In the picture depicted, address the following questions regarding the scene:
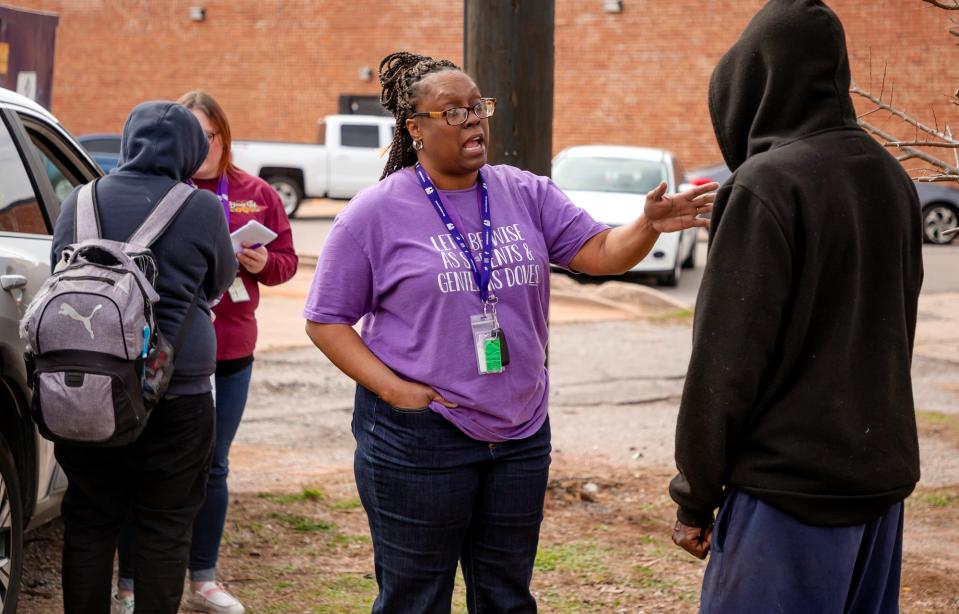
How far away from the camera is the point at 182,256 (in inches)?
141

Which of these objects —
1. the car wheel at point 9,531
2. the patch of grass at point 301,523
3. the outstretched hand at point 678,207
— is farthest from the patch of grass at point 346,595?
the outstretched hand at point 678,207

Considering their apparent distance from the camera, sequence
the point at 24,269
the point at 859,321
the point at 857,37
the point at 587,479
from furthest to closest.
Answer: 1. the point at 857,37
2. the point at 587,479
3. the point at 24,269
4. the point at 859,321

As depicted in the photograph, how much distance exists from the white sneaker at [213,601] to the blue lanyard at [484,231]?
2043mm

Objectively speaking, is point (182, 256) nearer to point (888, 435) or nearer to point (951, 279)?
point (888, 435)

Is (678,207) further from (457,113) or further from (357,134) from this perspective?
(357,134)

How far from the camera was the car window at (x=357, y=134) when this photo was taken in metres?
24.8

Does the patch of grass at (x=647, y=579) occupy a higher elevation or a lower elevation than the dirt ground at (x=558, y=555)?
higher

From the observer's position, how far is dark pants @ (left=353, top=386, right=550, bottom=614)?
3076mm

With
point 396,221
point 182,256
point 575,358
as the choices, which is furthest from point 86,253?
point 575,358

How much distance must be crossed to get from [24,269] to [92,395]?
35.4 inches

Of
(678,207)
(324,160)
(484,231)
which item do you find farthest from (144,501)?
(324,160)

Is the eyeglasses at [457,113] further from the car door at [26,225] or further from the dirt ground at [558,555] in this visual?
the dirt ground at [558,555]

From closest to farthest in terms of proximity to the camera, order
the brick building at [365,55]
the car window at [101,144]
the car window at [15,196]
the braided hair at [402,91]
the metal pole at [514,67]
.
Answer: the braided hair at [402,91] < the car window at [15,196] < the metal pole at [514,67] < the car window at [101,144] < the brick building at [365,55]

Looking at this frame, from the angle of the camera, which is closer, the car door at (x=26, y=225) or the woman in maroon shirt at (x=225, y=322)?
the car door at (x=26, y=225)
